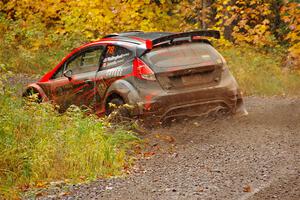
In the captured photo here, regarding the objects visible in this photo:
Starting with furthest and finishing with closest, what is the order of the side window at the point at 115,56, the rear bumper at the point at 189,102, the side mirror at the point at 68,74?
1. the side mirror at the point at 68,74
2. the side window at the point at 115,56
3. the rear bumper at the point at 189,102

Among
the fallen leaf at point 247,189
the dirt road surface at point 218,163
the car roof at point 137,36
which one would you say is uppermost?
the car roof at point 137,36

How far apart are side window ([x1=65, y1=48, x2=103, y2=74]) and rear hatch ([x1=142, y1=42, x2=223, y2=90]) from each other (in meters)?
1.26

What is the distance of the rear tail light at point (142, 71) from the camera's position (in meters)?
10.2

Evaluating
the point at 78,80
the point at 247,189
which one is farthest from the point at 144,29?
the point at 247,189

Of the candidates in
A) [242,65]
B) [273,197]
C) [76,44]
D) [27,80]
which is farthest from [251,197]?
[76,44]

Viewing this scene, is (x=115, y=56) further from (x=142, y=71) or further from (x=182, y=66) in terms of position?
(x=182, y=66)

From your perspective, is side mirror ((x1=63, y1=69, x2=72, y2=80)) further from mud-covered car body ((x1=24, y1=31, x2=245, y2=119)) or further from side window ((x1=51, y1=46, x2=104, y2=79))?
mud-covered car body ((x1=24, y1=31, x2=245, y2=119))

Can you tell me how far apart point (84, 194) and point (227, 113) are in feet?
13.7

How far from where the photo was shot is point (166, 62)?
33.7 feet

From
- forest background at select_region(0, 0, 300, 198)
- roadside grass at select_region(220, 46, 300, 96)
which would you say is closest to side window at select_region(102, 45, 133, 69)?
forest background at select_region(0, 0, 300, 198)

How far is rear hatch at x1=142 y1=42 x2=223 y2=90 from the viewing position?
402 inches

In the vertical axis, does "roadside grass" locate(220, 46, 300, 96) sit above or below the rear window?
below

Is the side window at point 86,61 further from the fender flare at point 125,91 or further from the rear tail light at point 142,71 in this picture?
the rear tail light at point 142,71

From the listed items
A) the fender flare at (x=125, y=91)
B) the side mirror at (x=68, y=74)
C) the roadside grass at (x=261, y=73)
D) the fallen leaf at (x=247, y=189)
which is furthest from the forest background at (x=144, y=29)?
the fallen leaf at (x=247, y=189)
